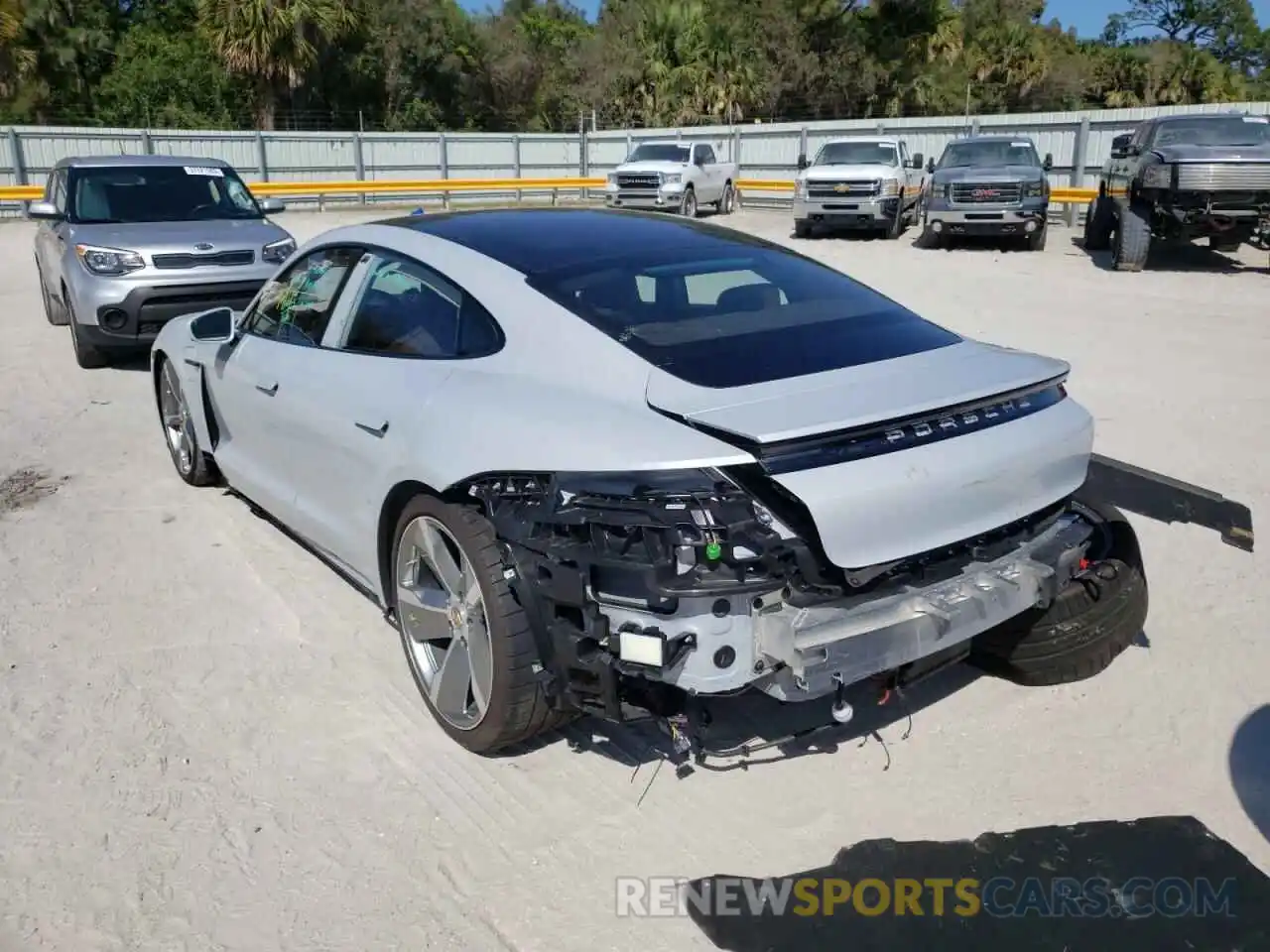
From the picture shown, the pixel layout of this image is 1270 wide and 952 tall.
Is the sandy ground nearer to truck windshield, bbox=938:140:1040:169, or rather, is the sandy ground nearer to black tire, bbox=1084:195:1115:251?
black tire, bbox=1084:195:1115:251

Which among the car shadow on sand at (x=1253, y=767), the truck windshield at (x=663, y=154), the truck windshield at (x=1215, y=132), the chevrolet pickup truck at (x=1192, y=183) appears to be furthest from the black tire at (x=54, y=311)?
the truck windshield at (x=663, y=154)

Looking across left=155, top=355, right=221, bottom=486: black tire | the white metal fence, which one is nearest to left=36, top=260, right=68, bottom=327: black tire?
left=155, top=355, right=221, bottom=486: black tire

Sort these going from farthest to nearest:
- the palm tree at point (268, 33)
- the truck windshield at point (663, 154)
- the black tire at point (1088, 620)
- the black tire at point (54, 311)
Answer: the palm tree at point (268, 33), the truck windshield at point (663, 154), the black tire at point (54, 311), the black tire at point (1088, 620)

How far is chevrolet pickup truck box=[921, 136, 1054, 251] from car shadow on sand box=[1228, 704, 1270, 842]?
14.6 metres

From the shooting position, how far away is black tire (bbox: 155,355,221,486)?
5953mm

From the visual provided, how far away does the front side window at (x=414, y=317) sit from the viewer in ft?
11.9

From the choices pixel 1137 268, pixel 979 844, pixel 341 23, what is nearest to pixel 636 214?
pixel 979 844

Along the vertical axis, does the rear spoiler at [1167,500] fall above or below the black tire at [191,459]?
above

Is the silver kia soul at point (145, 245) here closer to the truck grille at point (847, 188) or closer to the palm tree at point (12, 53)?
the truck grille at point (847, 188)

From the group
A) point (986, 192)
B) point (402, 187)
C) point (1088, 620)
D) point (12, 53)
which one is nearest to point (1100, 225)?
point (986, 192)

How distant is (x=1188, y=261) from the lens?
16156 millimetres

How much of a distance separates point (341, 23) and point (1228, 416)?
113ft

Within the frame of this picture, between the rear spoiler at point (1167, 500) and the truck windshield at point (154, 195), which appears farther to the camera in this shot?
the truck windshield at point (154, 195)

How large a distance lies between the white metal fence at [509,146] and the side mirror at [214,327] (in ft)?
74.1
